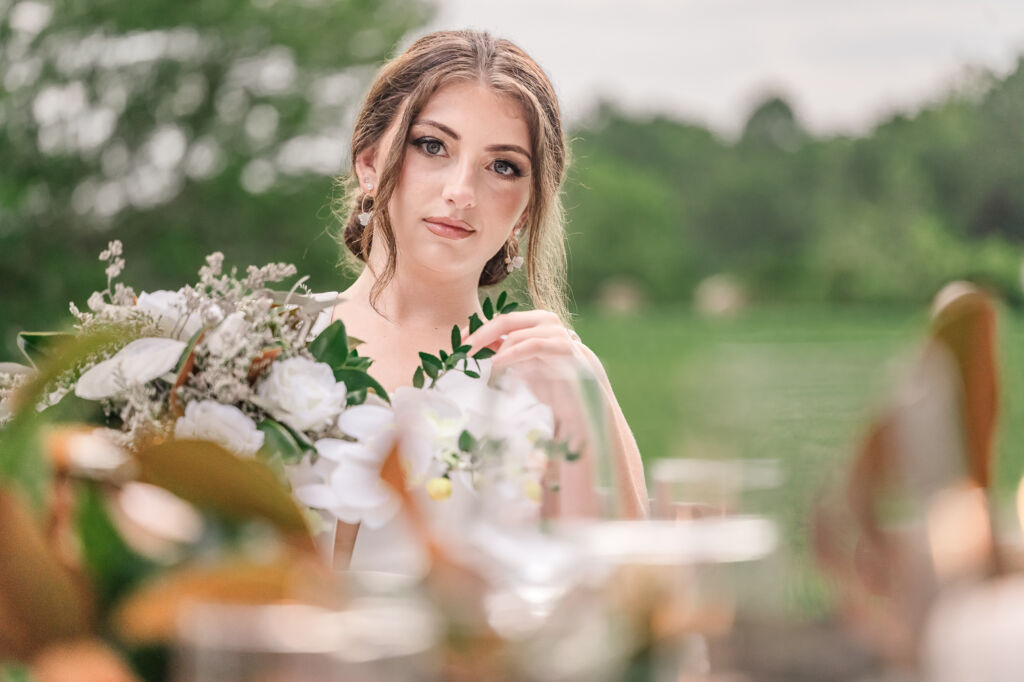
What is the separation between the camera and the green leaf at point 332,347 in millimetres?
820

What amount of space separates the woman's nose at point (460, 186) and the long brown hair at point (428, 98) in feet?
0.31

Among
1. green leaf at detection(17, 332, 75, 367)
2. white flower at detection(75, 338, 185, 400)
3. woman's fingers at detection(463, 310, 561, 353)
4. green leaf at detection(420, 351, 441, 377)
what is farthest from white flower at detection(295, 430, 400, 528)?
woman's fingers at detection(463, 310, 561, 353)

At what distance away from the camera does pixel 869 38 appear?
19.9 m

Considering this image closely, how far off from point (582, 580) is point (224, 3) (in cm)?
976

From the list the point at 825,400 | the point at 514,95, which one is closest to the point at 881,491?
the point at 825,400

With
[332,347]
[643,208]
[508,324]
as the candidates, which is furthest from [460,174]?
[643,208]

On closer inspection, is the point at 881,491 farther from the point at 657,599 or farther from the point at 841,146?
the point at 841,146

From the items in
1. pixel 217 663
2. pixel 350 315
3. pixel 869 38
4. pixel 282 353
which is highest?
pixel 869 38

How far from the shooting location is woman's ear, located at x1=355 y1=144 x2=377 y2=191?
1.75 metres

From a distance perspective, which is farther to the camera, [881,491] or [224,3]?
[224,3]


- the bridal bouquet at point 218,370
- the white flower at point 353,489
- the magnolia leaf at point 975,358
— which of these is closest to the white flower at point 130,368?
the bridal bouquet at point 218,370

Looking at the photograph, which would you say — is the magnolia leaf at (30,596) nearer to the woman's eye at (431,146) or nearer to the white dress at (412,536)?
the white dress at (412,536)

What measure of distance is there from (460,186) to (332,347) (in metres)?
0.79

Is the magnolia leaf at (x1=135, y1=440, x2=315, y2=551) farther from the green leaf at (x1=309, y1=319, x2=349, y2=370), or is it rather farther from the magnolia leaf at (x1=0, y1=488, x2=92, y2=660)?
the green leaf at (x1=309, y1=319, x2=349, y2=370)
